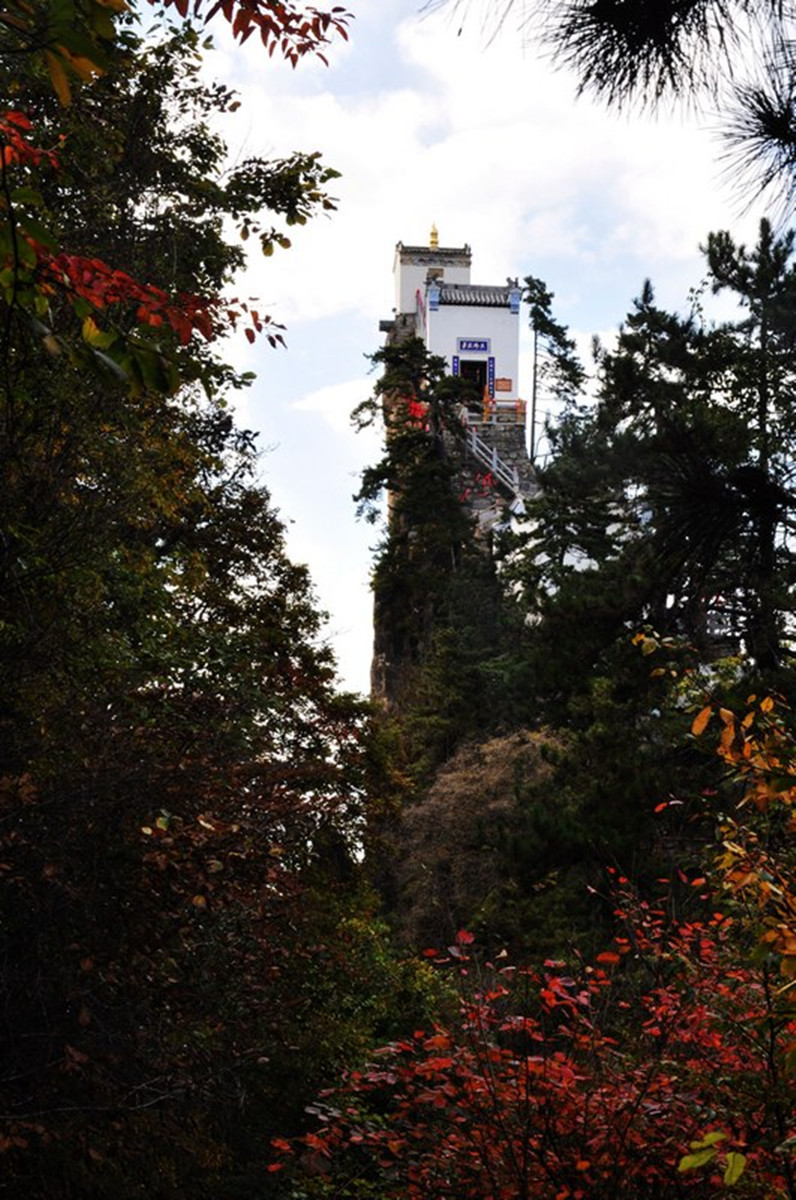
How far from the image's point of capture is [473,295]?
1811 inches

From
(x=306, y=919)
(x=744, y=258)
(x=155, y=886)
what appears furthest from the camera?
(x=744, y=258)

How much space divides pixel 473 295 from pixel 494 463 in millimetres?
10566

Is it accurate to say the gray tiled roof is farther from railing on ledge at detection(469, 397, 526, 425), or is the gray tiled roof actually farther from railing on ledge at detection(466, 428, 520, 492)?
railing on ledge at detection(466, 428, 520, 492)

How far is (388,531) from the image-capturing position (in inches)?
1415

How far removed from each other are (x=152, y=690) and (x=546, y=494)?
18.7 m

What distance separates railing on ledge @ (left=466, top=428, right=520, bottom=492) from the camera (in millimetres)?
37375

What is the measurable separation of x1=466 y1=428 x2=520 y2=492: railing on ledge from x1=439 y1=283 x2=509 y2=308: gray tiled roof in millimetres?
8655

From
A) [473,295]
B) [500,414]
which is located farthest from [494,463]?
[473,295]

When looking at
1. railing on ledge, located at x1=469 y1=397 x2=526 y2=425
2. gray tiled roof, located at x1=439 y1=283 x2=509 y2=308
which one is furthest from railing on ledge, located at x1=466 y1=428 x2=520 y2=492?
gray tiled roof, located at x1=439 y1=283 x2=509 y2=308

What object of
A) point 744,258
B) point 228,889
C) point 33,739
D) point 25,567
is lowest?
point 228,889

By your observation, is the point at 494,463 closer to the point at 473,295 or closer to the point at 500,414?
the point at 500,414

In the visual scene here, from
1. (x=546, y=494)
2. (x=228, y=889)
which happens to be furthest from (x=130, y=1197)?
(x=546, y=494)

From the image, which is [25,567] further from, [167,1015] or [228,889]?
[167,1015]

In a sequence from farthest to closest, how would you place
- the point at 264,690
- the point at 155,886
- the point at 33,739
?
the point at 264,690 → the point at 33,739 → the point at 155,886
